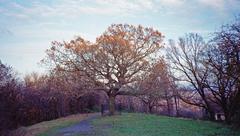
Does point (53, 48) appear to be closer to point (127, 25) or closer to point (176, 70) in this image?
point (127, 25)

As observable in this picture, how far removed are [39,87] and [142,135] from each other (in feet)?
102

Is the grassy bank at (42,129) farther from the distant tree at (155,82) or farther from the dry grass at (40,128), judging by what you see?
the distant tree at (155,82)

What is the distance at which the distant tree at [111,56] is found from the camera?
30.5m

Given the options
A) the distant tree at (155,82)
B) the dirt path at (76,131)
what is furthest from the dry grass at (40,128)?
the distant tree at (155,82)

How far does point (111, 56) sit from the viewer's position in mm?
30938

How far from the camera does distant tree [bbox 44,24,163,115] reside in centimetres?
3054

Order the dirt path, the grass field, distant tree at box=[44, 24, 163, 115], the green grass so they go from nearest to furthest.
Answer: the green grass → the grass field → the dirt path → distant tree at box=[44, 24, 163, 115]

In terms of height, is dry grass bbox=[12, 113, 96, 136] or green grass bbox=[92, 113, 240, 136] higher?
green grass bbox=[92, 113, 240, 136]

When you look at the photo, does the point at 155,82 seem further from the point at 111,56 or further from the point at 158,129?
the point at 158,129

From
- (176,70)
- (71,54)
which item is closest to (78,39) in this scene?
(71,54)

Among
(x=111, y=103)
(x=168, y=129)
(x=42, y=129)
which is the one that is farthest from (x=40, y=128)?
(x=168, y=129)

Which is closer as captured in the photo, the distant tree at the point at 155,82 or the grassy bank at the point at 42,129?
the grassy bank at the point at 42,129

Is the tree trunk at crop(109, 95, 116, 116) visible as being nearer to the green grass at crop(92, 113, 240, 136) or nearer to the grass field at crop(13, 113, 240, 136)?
the grass field at crop(13, 113, 240, 136)

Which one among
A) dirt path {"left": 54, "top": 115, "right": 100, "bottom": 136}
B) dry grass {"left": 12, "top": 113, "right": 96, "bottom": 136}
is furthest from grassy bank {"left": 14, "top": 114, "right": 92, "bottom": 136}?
dirt path {"left": 54, "top": 115, "right": 100, "bottom": 136}
